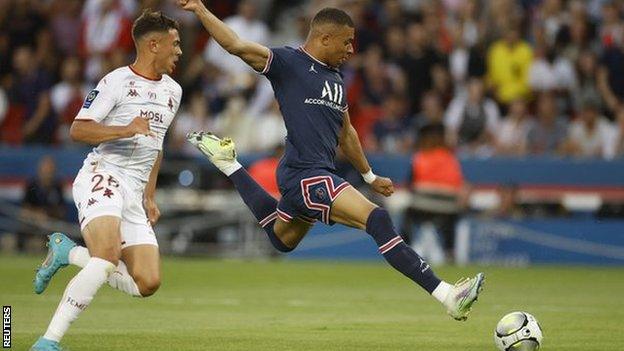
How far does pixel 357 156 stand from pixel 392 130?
1153 cm

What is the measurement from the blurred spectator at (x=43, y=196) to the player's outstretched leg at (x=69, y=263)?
40.8ft

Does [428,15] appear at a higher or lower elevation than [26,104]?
higher

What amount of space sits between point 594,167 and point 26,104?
10.0m

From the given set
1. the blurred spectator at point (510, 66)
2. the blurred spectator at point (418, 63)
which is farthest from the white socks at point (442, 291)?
the blurred spectator at point (418, 63)

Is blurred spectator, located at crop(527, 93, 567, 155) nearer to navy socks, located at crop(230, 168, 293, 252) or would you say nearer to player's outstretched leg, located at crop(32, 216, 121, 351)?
navy socks, located at crop(230, 168, 293, 252)

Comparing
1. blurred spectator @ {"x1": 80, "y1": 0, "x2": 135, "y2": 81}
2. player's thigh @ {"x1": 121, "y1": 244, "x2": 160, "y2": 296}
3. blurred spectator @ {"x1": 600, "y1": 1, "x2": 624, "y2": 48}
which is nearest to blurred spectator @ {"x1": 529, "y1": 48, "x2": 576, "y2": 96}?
blurred spectator @ {"x1": 600, "y1": 1, "x2": 624, "y2": 48}

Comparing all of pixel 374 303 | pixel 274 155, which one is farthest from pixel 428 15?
pixel 374 303

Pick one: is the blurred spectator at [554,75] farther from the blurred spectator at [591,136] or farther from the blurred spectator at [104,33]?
the blurred spectator at [104,33]

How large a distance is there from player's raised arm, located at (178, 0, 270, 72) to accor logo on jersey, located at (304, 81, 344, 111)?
20.7 inches

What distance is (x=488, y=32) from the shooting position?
24.1m

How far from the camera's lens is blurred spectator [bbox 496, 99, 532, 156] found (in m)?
22.8

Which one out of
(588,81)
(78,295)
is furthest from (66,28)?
(78,295)

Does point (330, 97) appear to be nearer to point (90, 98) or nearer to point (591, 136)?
point (90, 98)

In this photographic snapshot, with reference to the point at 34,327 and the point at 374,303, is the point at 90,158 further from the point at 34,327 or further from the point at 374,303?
the point at 374,303
